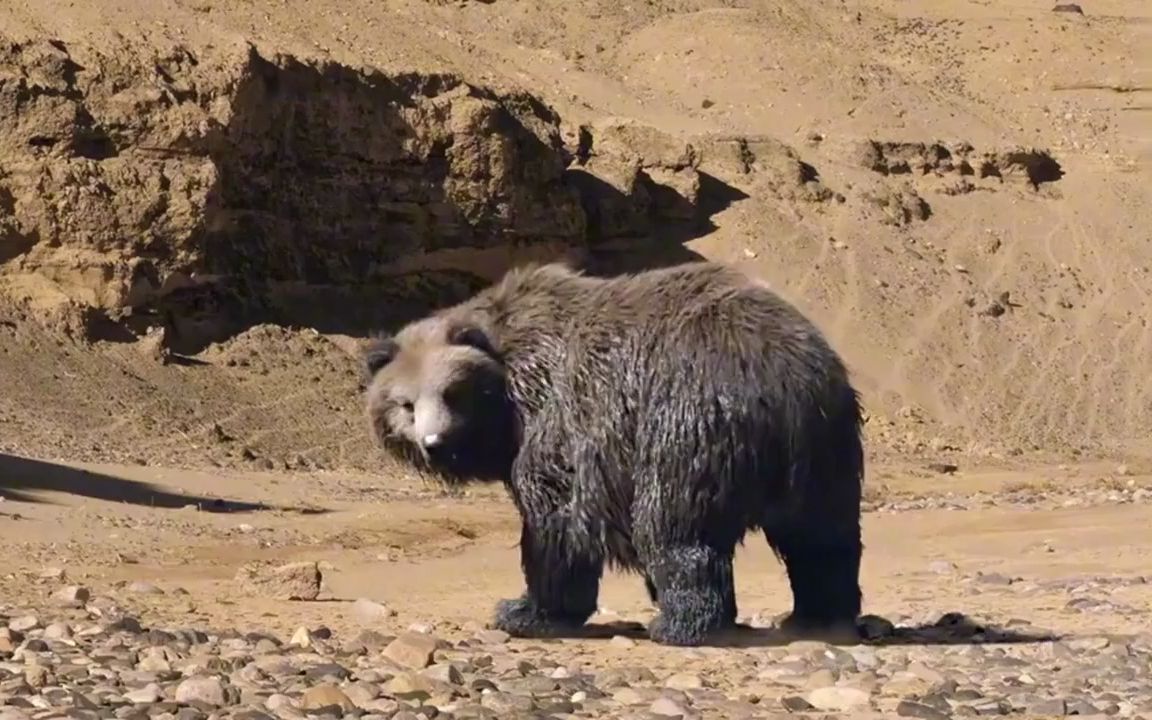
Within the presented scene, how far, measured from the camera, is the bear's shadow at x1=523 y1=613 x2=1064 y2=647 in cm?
936

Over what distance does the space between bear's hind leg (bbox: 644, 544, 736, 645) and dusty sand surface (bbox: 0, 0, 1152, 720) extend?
0.83ft

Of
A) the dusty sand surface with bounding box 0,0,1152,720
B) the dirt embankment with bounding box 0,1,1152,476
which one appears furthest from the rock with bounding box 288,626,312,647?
the dirt embankment with bounding box 0,1,1152,476

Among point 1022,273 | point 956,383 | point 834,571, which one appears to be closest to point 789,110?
point 1022,273

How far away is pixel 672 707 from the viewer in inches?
293

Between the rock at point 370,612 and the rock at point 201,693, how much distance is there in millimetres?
2540

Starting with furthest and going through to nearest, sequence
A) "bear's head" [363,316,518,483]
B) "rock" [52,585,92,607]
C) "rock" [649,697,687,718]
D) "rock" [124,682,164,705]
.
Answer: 1. "rock" [52,585,92,607]
2. "bear's head" [363,316,518,483]
3. "rock" [649,697,687,718]
4. "rock" [124,682,164,705]

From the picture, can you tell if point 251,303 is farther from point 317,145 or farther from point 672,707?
point 672,707

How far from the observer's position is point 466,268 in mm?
33500

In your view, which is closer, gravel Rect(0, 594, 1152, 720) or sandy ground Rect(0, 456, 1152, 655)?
gravel Rect(0, 594, 1152, 720)

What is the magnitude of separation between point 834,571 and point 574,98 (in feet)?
124

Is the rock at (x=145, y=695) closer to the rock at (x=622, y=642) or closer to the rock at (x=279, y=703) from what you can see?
the rock at (x=279, y=703)

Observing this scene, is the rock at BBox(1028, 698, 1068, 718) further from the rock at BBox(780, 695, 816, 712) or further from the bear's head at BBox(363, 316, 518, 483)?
the bear's head at BBox(363, 316, 518, 483)

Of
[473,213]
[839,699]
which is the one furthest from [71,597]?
[473,213]

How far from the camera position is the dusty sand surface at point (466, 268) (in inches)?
527
